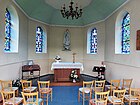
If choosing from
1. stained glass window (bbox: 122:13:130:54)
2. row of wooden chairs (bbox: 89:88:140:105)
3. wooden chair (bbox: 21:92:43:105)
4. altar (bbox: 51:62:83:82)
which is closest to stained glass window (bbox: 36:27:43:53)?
altar (bbox: 51:62:83:82)

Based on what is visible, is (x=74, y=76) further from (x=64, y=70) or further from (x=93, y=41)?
(x=93, y=41)

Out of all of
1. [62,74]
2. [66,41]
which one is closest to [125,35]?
[62,74]

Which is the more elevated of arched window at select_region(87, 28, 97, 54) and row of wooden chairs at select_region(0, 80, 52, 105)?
arched window at select_region(87, 28, 97, 54)

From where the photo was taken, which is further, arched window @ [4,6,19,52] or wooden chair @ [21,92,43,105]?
arched window @ [4,6,19,52]

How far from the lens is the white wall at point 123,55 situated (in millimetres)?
5562

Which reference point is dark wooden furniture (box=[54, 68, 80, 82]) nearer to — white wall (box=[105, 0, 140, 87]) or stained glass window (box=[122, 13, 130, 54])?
white wall (box=[105, 0, 140, 87])

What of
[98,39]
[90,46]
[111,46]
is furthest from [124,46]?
[90,46]

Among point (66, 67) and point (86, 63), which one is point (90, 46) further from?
point (66, 67)

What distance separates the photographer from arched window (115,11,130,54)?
7.09 metres

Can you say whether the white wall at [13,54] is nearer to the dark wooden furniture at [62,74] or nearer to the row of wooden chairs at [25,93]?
the row of wooden chairs at [25,93]

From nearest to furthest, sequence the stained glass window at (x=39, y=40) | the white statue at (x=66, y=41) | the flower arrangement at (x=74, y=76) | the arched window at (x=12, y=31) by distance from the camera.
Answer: the arched window at (x=12, y=31), the flower arrangement at (x=74, y=76), the stained glass window at (x=39, y=40), the white statue at (x=66, y=41)

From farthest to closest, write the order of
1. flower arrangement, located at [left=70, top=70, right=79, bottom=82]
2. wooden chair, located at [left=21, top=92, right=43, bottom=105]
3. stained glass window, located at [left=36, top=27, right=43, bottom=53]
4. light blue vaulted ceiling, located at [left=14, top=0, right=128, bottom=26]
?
stained glass window, located at [left=36, top=27, right=43, bottom=53], flower arrangement, located at [left=70, top=70, right=79, bottom=82], light blue vaulted ceiling, located at [left=14, top=0, right=128, bottom=26], wooden chair, located at [left=21, top=92, right=43, bottom=105]

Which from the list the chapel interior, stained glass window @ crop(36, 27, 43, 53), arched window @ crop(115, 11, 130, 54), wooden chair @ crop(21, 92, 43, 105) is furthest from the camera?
stained glass window @ crop(36, 27, 43, 53)

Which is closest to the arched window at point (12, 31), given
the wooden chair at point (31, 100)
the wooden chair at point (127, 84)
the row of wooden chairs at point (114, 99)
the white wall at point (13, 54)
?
the white wall at point (13, 54)
